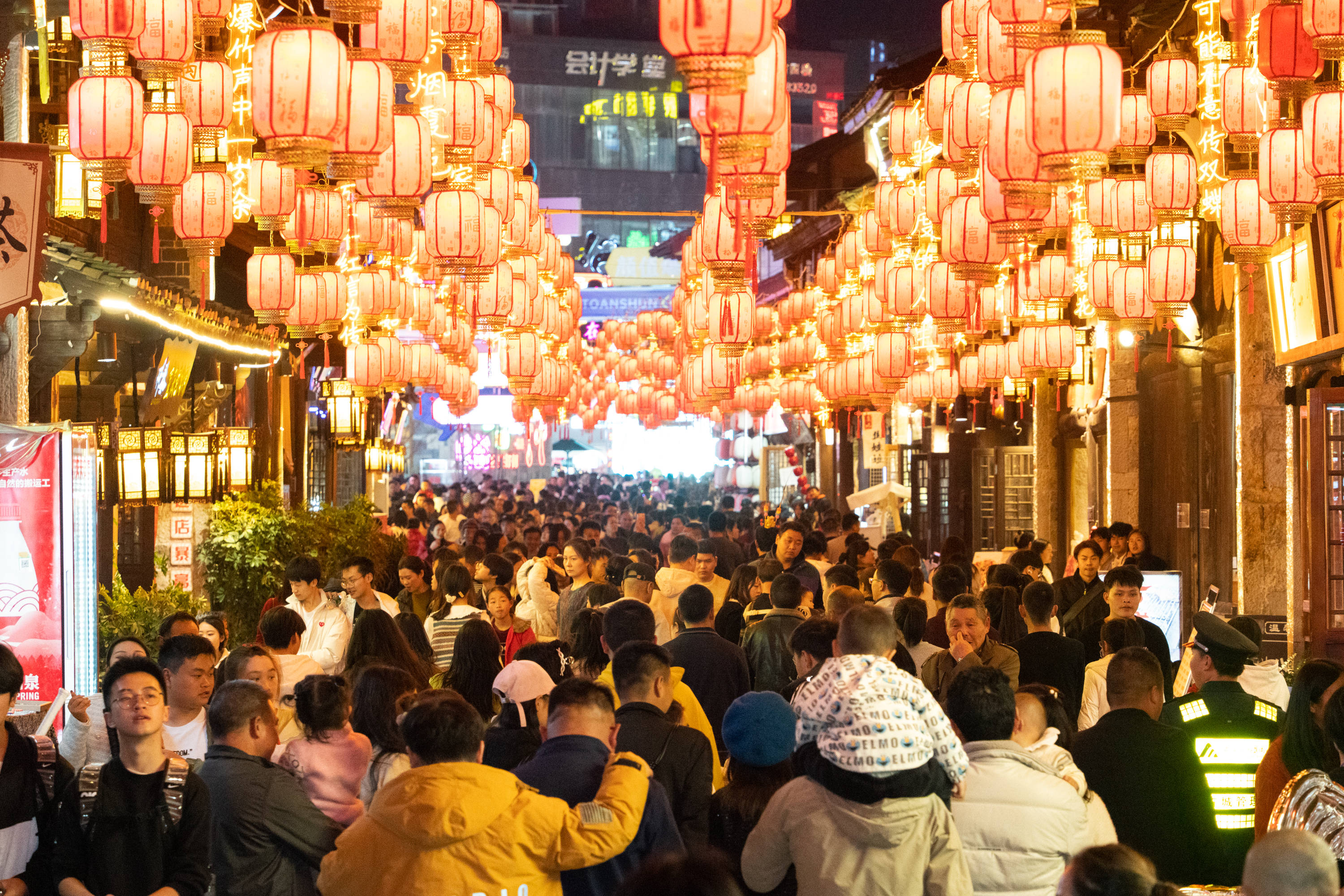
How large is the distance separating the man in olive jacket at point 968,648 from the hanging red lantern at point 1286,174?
3.30 meters

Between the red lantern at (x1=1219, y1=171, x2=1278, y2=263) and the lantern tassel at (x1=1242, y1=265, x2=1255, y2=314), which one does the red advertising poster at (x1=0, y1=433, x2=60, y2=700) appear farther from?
the lantern tassel at (x1=1242, y1=265, x2=1255, y2=314)

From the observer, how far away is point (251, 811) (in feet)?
16.2

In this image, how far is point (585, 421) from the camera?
Answer: 3969 centimetres

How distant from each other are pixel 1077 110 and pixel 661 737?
4.36m

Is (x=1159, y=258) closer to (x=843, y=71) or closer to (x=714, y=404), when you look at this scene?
(x=714, y=404)

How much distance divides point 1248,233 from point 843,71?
6162cm

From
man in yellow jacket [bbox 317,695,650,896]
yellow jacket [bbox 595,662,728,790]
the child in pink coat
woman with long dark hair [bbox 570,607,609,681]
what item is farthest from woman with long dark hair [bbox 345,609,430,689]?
man in yellow jacket [bbox 317,695,650,896]

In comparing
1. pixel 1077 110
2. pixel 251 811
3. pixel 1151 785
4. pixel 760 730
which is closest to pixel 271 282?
pixel 1077 110

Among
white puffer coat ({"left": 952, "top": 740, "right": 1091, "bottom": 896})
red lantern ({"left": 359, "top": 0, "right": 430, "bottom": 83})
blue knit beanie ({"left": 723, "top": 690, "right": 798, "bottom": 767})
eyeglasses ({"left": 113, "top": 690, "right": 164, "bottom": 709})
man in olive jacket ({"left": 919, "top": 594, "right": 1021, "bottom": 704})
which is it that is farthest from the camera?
red lantern ({"left": 359, "top": 0, "right": 430, "bottom": 83})

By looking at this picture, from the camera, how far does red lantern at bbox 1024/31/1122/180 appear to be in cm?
795

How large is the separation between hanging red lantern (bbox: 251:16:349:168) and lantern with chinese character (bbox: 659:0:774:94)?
256 centimetres

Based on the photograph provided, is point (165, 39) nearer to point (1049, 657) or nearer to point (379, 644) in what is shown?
point (379, 644)

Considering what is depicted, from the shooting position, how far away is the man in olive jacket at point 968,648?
7.71m

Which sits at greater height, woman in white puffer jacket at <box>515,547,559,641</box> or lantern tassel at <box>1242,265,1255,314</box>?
lantern tassel at <box>1242,265,1255,314</box>
